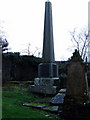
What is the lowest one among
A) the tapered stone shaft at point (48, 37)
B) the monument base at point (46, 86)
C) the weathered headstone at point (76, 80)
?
the monument base at point (46, 86)

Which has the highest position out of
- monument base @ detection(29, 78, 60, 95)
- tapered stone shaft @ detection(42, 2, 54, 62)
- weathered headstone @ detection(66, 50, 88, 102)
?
tapered stone shaft @ detection(42, 2, 54, 62)

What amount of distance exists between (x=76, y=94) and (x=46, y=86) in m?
6.77

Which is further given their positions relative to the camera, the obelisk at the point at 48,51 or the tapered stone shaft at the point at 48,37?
the tapered stone shaft at the point at 48,37

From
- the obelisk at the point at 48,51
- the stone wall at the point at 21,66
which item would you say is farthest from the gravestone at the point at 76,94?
the stone wall at the point at 21,66

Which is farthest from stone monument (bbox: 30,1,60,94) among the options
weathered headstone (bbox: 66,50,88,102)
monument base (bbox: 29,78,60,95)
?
weathered headstone (bbox: 66,50,88,102)

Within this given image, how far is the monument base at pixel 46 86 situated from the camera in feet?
53.0

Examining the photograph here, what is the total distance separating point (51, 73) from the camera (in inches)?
704

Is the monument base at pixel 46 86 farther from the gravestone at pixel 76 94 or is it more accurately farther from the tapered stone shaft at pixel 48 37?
the gravestone at pixel 76 94

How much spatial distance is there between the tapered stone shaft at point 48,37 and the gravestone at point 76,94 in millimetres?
7867

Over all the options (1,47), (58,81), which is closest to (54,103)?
(58,81)

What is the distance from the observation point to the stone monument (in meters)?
16.8

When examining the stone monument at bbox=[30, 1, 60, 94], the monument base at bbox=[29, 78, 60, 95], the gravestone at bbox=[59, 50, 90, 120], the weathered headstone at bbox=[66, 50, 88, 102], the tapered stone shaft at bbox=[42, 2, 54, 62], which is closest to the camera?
the gravestone at bbox=[59, 50, 90, 120]

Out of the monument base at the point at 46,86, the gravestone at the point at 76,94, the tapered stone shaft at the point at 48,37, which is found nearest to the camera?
the gravestone at the point at 76,94

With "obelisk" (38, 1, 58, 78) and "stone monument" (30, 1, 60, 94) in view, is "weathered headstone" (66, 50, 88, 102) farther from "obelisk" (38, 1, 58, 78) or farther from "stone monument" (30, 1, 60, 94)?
"obelisk" (38, 1, 58, 78)
